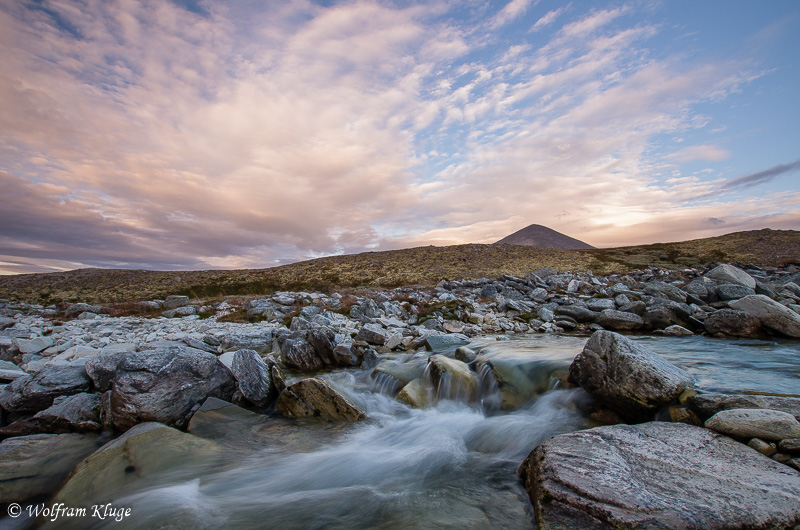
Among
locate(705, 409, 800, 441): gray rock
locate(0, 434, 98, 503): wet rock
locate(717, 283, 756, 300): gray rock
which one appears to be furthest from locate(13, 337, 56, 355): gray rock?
locate(717, 283, 756, 300): gray rock

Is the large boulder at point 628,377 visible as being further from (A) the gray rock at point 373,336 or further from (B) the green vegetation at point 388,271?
(B) the green vegetation at point 388,271

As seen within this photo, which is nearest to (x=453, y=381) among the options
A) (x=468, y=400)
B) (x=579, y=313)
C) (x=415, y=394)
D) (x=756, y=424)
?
(x=468, y=400)

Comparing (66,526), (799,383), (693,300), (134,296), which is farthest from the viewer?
(134,296)

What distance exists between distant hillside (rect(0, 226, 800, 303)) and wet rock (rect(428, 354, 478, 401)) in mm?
21489

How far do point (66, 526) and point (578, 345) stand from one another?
11.0 m

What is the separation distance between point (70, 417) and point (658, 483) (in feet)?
27.7

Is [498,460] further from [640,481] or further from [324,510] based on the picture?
[324,510]

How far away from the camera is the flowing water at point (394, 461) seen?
12.5ft

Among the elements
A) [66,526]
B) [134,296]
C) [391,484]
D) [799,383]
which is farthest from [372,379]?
[134,296]

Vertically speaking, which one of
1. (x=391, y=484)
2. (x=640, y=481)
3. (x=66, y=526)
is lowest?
(x=391, y=484)

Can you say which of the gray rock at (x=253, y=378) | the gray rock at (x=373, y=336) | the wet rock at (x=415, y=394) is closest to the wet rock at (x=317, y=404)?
the gray rock at (x=253, y=378)

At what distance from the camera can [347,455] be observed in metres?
5.40

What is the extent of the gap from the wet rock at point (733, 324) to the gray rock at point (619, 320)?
2183 mm

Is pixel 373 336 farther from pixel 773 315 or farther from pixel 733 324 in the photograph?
pixel 773 315
